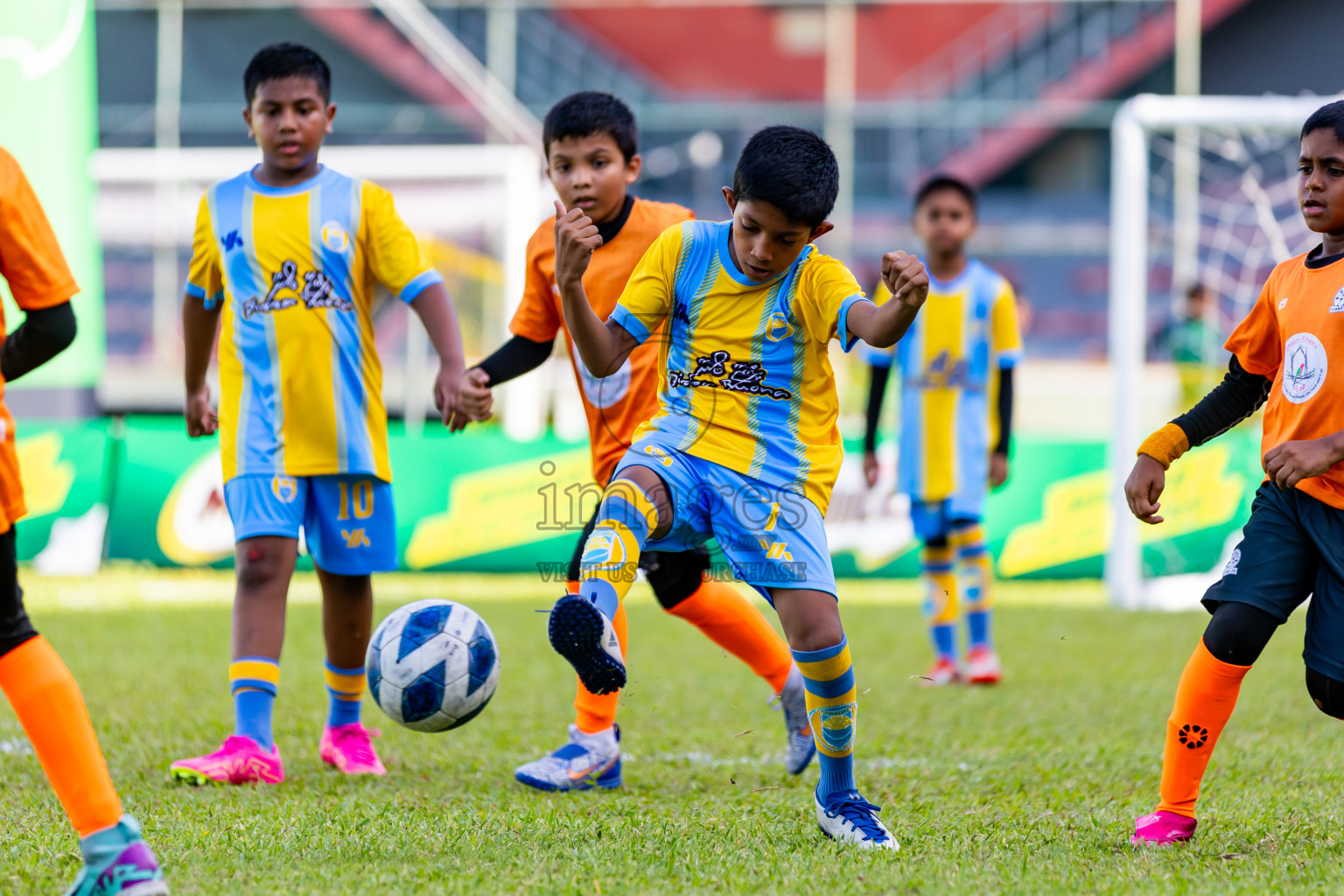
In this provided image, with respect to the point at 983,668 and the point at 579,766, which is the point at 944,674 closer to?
the point at 983,668

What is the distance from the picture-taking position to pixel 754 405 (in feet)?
10.5

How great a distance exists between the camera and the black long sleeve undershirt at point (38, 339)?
2.67 m

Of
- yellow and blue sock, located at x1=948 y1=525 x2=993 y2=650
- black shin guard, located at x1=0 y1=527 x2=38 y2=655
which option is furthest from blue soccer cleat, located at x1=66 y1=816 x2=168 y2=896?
yellow and blue sock, located at x1=948 y1=525 x2=993 y2=650

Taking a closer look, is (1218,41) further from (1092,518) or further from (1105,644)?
(1105,644)

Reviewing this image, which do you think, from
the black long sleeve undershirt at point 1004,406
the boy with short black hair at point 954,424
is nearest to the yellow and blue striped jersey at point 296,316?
the boy with short black hair at point 954,424

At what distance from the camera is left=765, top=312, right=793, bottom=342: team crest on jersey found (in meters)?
3.19

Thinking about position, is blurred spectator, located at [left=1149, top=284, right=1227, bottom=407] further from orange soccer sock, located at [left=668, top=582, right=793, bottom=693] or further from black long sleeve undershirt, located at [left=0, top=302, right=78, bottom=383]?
black long sleeve undershirt, located at [left=0, top=302, right=78, bottom=383]

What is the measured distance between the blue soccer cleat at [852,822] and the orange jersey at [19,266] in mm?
1784

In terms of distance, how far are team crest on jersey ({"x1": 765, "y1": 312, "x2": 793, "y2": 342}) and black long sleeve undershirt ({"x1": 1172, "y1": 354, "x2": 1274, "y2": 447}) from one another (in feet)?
3.12

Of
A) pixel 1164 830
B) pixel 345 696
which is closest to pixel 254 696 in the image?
pixel 345 696

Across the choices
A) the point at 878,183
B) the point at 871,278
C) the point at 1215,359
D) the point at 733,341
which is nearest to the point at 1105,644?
the point at 1215,359

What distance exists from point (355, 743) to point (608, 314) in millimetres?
1443

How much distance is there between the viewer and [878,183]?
20484 mm

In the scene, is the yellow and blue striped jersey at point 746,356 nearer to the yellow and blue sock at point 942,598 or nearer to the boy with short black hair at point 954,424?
the boy with short black hair at point 954,424
